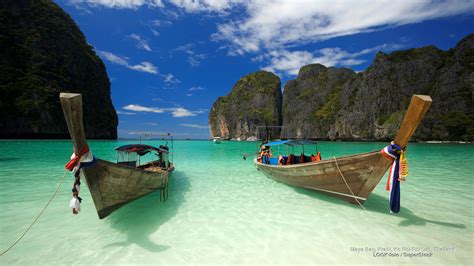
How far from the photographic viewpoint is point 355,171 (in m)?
6.81

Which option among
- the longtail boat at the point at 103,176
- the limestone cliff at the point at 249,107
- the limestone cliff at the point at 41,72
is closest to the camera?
the longtail boat at the point at 103,176

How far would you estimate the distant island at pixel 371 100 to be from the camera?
2734 inches

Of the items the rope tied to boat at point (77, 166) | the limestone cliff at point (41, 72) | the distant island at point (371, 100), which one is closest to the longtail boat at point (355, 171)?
the rope tied to boat at point (77, 166)

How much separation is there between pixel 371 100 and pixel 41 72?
11966 centimetres

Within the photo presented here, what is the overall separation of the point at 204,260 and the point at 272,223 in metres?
2.52

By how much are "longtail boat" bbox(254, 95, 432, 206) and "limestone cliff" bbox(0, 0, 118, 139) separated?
3266 inches

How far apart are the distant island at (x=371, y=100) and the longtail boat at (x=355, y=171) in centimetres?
8195

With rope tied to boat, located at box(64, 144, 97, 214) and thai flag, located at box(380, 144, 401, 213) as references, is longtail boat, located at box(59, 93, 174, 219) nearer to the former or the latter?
rope tied to boat, located at box(64, 144, 97, 214)

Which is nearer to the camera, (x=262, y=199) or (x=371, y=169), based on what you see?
(x=371, y=169)

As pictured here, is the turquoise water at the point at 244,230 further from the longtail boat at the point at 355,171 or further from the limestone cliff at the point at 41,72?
the limestone cliff at the point at 41,72

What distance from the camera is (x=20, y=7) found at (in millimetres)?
71125

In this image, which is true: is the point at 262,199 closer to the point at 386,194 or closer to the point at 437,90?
the point at 386,194

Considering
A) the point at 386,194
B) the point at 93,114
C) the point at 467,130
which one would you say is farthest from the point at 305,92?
the point at 386,194

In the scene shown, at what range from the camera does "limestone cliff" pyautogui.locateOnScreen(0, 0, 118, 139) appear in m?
60.9
